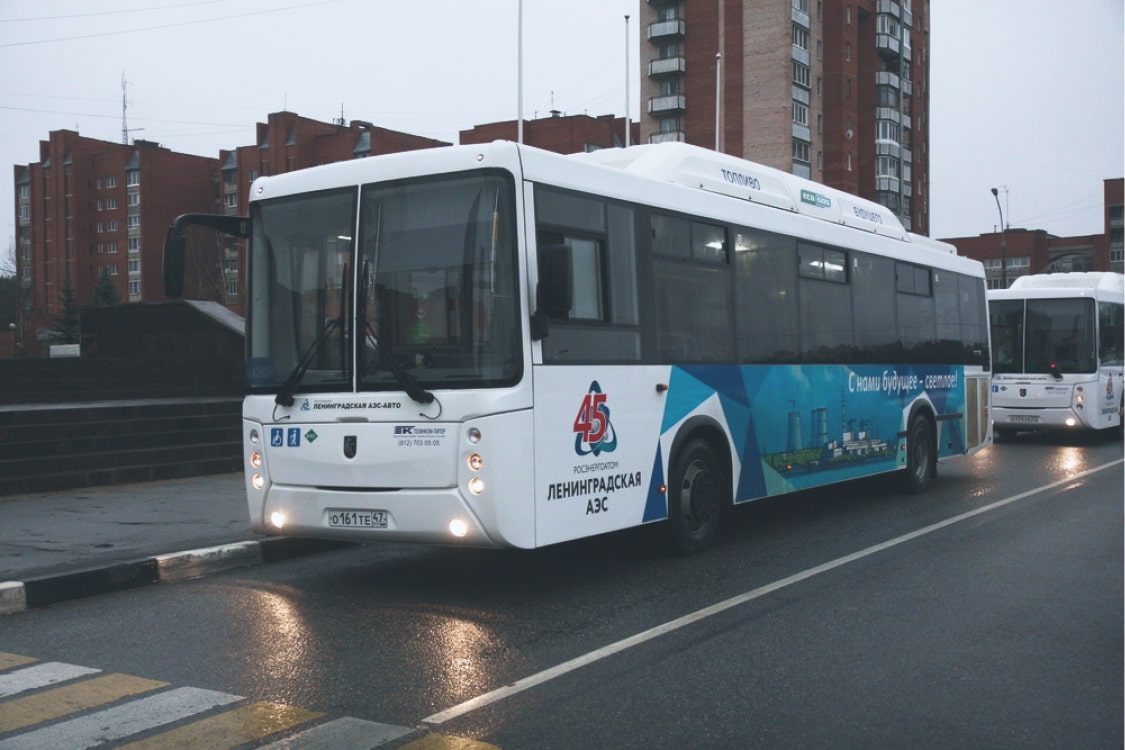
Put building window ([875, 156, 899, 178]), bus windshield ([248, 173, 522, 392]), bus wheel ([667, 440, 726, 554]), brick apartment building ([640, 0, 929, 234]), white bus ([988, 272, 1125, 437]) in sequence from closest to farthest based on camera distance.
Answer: bus windshield ([248, 173, 522, 392]), bus wheel ([667, 440, 726, 554]), white bus ([988, 272, 1125, 437]), brick apartment building ([640, 0, 929, 234]), building window ([875, 156, 899, 178])

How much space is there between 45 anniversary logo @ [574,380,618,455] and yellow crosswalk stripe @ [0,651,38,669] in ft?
11.7

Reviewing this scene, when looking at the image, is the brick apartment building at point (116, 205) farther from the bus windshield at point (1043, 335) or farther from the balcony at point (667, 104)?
the bus windshield at point (1043, 335)

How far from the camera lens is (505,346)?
7.46 metres

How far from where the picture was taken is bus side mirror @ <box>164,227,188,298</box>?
8062 mm

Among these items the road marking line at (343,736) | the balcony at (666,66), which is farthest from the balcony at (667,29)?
the road marking line at (343,736)

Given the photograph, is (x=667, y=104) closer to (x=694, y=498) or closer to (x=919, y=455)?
(x=919, y=455)

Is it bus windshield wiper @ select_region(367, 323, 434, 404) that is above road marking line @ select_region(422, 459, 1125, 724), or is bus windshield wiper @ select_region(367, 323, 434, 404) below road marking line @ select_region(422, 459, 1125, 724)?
above

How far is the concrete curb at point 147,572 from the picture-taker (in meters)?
7.97

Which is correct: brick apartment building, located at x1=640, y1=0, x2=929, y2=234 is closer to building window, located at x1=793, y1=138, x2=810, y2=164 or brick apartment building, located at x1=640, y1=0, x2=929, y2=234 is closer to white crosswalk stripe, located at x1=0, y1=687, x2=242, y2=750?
building window, located at x1=793, y1=138, x2=810, y2=164

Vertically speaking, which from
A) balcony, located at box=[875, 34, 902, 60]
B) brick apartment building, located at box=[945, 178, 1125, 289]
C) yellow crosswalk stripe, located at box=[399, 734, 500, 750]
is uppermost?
balcony, located at box=[875, 34, 902, 60]

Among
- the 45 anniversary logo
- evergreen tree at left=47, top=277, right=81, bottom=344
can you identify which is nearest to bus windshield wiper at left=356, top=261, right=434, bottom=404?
the 45 anniversary logo

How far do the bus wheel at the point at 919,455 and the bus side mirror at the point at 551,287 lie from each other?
7573mm

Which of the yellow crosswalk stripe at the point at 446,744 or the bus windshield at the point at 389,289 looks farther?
the bus windshield at the point at 389,289

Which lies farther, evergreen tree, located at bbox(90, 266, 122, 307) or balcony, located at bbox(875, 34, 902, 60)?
evergreen tree, located at bbox(90, 266, 122, 307)
